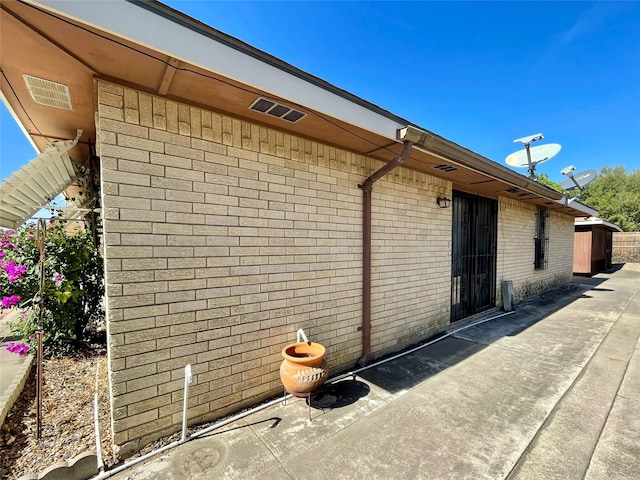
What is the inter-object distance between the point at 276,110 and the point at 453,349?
14.0 ft

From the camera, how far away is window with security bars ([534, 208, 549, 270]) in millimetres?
8531

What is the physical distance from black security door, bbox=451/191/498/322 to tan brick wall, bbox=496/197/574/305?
0.35m

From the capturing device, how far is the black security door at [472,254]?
218 inches

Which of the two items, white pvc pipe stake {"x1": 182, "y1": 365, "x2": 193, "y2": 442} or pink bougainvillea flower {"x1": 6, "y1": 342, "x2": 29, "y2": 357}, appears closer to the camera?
white pvc pipe stake {"x1": 182, "y1": 365, "x2": 193, "y2": 442}

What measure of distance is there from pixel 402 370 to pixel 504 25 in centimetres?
904

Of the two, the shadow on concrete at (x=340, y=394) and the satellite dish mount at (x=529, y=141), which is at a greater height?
the satellite dish mount at (x=529, y=141)

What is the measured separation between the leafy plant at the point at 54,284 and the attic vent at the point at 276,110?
353cm

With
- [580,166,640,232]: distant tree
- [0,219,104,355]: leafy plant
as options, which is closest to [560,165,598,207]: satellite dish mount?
[0,219,104,355]: leafy plant

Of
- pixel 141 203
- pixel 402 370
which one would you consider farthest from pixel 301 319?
pixel 141 203

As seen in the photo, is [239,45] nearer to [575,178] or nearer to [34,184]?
[34,184]

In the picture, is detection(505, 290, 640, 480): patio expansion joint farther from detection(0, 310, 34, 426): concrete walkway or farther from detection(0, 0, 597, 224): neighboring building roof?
detection(0, 310, 34, 426): concrete walkway

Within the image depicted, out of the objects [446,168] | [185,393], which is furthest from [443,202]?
[185,393]

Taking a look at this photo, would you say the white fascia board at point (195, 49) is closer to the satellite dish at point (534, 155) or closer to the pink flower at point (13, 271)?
the pink flower at point (13, 271)

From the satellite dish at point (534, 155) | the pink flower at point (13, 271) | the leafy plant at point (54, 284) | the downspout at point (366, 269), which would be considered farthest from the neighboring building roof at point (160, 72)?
the satellite dish at point (534, 155)
